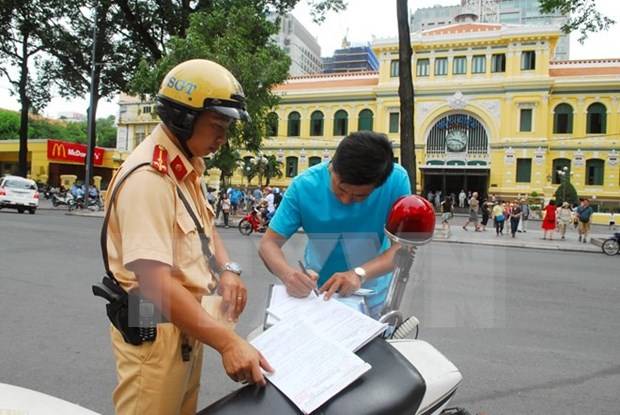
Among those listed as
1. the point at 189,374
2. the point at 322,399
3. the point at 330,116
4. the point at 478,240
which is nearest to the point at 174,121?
the point at 189,374

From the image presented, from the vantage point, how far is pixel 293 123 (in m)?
46.8

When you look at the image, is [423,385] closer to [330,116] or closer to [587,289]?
[587,289]

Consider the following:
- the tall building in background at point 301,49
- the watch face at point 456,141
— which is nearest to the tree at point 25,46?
the watch face at point 456,141

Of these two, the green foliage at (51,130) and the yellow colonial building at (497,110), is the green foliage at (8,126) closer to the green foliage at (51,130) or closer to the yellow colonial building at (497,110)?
the green foliage at (51,130)

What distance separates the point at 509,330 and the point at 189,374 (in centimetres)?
426

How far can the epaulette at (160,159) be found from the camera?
4.37ft

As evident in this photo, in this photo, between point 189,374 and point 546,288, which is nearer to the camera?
point 189,374

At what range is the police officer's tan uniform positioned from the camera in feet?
4.17

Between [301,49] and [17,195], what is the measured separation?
7935cm

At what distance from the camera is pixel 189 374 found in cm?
149

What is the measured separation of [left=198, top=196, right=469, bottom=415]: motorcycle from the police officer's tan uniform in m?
0.25

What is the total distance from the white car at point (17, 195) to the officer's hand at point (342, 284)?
70.0 feet

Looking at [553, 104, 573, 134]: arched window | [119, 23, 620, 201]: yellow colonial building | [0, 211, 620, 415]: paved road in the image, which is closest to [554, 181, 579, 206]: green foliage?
[119, 23, 620, 201]: yellow colonial building

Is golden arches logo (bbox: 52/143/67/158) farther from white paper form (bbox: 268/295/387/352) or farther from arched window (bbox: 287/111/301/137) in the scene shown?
white paper form (bbox: 268/295/387/352)
